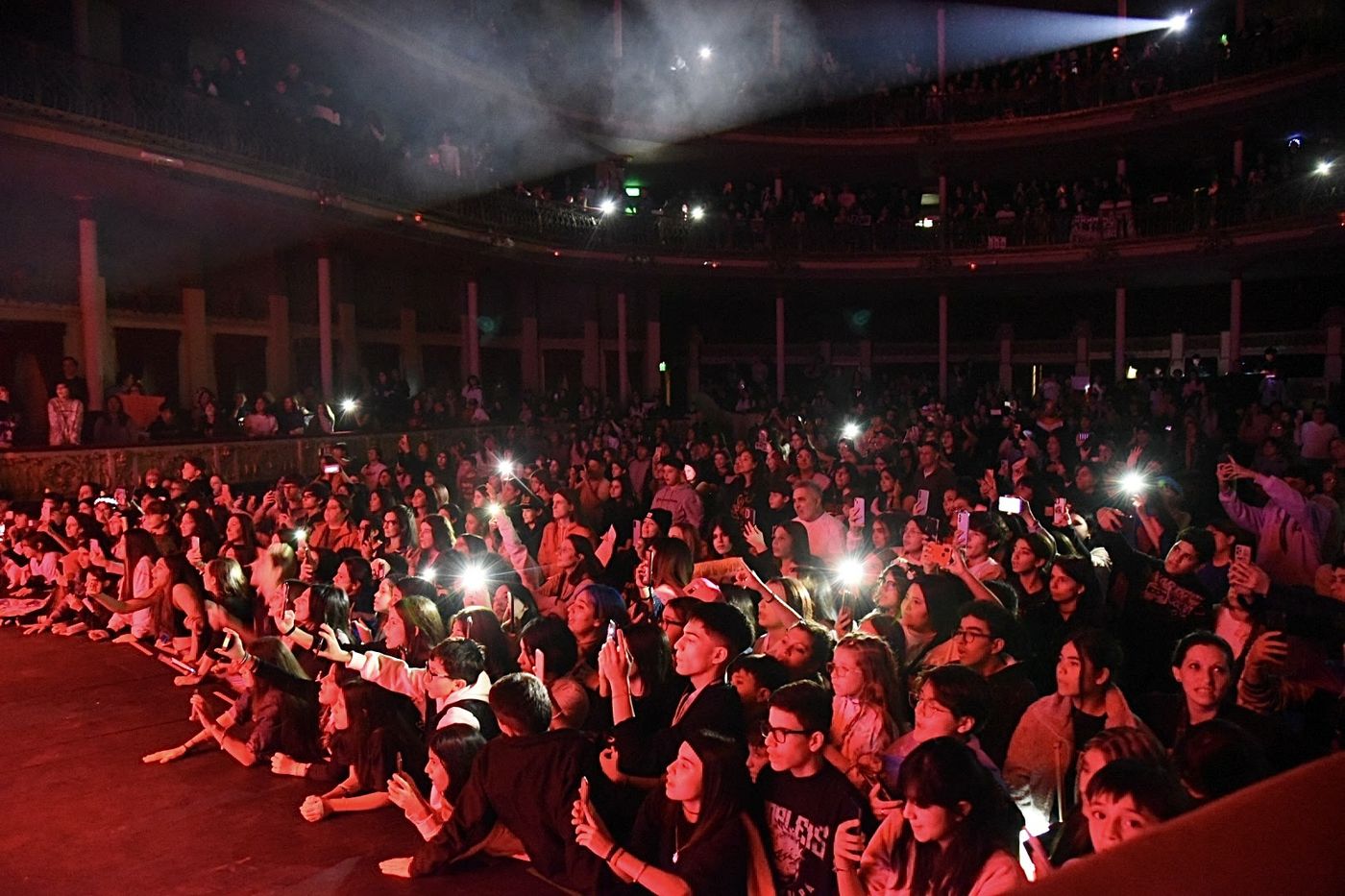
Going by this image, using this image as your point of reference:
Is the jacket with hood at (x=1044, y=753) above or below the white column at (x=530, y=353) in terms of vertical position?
below

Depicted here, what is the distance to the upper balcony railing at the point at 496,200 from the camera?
38.9 feet

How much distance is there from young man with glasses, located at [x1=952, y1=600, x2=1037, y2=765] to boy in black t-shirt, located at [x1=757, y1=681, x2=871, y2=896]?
857 mm

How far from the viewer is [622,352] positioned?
2452 cm

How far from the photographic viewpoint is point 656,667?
13.4ft

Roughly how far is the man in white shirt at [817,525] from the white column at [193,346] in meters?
14.0

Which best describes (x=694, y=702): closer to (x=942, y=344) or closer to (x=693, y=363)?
(x=942, y=344)

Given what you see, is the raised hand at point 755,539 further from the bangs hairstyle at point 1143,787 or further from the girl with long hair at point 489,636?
the bangs hairstyle at point 1143,787

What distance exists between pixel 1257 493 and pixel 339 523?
24.5ft

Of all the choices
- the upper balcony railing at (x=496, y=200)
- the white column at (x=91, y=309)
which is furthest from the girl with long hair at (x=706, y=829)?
the white column at (x=91, y=309)

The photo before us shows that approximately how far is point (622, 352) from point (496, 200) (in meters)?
6.05

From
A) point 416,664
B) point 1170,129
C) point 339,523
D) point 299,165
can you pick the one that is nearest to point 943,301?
point 1170,129

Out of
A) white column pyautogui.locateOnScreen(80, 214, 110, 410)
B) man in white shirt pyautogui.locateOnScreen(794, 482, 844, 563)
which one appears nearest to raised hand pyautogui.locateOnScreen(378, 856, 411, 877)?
man in white shirt pyautogui.locateOnScreen(794, 482, 844, 563)

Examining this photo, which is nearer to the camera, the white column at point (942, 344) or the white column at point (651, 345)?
the white column at point (942, 344)

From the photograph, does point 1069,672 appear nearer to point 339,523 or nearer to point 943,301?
point 339,523
